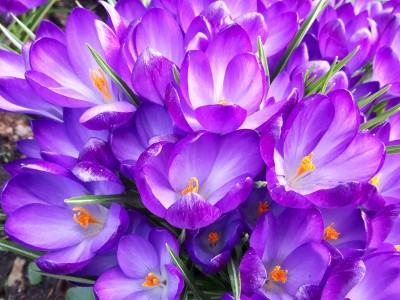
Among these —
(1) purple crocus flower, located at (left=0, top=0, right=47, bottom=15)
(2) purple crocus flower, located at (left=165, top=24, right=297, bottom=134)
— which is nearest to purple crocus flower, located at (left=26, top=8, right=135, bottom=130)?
(2) purple crocus flower, located at (left=165, top=24, right=297, bottom=134)

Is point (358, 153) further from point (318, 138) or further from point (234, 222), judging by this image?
point (234, 222)

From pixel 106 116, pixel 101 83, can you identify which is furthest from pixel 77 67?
pixel 106 116

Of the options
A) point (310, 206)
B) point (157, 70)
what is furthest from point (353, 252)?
point (157, 70)

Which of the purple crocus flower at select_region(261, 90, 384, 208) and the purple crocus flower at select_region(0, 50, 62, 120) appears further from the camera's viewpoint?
the purple crocus flower at select_region(0, 50, 62, 120)

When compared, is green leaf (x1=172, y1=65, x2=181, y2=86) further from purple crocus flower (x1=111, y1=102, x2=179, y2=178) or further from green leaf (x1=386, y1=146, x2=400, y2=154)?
green leaf (x1=386, y1=146, x2=400, y2=154)

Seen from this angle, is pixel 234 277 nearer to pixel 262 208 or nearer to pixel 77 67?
pixel 262 208

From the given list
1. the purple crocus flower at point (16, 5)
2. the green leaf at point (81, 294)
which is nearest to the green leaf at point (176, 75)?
the green leaf at point (81, 294)
